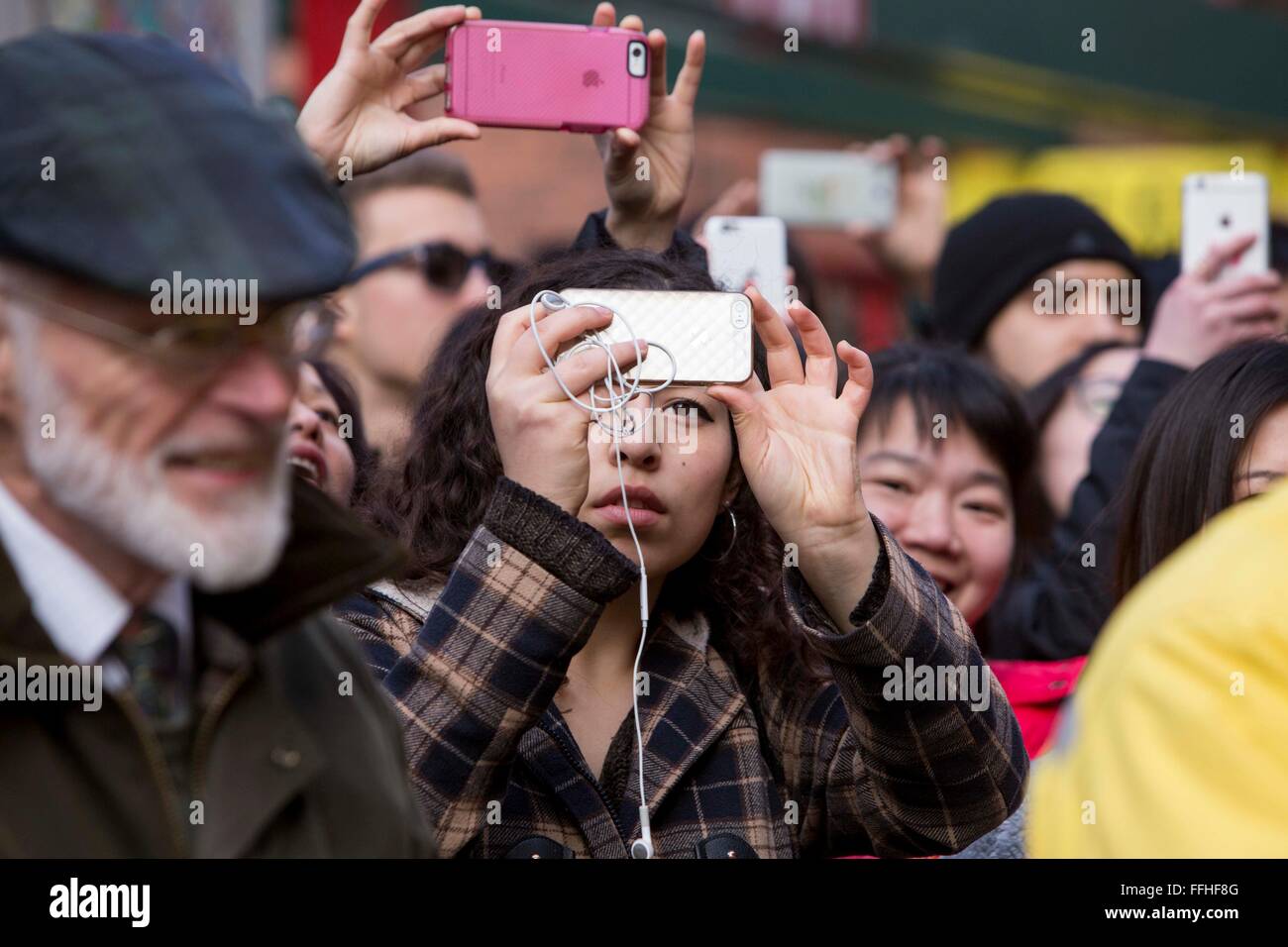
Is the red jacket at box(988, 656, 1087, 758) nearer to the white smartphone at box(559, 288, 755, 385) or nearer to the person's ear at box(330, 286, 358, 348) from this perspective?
the white smartphone at box(559, 288, 755, 385)

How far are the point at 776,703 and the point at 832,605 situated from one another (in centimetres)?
30

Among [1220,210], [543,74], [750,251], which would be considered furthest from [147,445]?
[1220,210]

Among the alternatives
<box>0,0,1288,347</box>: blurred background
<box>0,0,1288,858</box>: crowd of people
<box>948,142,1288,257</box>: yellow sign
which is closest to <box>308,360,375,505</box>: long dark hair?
<box>0,0,1288,858</box>: crowd of people

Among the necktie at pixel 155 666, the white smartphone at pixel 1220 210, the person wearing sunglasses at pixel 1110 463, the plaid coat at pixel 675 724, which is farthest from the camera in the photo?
the white smartphone at pixel 1220 210

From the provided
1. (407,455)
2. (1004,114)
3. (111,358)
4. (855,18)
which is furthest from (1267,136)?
(111,358)

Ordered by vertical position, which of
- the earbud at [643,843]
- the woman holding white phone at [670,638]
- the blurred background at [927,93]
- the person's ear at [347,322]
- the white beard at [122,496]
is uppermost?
the blurred background at [927,93]

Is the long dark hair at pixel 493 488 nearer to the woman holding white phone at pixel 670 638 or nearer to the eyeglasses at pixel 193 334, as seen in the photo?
the woman holding white phone at pixel 670 638

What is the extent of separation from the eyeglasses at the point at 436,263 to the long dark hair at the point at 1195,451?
195cm

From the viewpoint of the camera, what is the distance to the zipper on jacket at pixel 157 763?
151cm

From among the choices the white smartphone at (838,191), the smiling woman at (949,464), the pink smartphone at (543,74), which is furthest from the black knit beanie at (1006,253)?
the pink smartphone at (543,74)

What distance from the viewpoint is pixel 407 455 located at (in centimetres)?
282

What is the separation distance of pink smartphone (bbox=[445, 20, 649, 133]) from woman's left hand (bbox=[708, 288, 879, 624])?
0.62m

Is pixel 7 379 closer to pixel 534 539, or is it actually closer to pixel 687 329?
pixel 534 539

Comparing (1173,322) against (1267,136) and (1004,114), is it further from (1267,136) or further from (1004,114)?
(1267,136)
